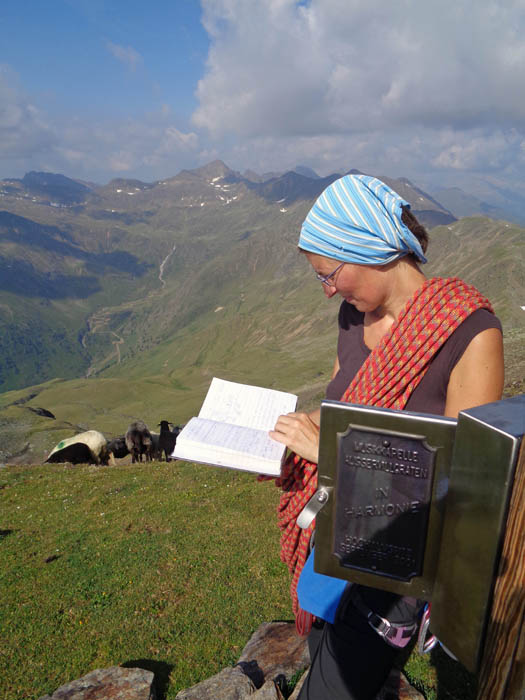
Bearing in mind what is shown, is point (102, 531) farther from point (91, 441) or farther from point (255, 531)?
point (91, 441)

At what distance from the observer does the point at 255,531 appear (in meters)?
12.0

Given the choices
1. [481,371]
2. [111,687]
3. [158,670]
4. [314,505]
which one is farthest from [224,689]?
[481,371]

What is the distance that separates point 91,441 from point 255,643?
21151 mm

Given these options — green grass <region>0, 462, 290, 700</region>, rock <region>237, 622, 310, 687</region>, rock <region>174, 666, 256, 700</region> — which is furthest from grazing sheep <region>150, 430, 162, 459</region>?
rock <region>174, 666, 256, 700</region>

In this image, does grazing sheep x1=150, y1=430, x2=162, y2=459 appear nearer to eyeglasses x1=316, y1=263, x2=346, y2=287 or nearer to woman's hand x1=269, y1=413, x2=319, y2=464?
eyeglasses x1=316, y1=263, x2=346, y2=287

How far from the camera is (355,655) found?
323cm

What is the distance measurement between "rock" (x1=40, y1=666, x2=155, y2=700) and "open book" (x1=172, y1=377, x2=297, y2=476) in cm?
409

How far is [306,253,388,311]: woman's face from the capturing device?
12.5 feet

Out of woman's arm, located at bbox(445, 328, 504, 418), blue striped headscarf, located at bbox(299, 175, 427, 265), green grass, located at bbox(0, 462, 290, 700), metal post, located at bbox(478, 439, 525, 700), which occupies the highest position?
blue striped headscarf, located at bbox(299, 175, 427, 265)

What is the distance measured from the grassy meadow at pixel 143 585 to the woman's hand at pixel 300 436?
4.58 meters

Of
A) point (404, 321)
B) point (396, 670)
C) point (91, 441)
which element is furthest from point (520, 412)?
point (91, 441)

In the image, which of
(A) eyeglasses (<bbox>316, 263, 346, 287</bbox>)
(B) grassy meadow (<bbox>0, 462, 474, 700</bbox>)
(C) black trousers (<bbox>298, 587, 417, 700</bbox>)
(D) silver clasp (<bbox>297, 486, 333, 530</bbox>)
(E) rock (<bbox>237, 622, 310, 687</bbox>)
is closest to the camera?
(D) silver clasp (<bbox>297, 486, 333, 530</bbox>)

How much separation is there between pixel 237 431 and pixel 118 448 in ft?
82.1

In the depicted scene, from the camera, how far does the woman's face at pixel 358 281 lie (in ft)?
12.5
